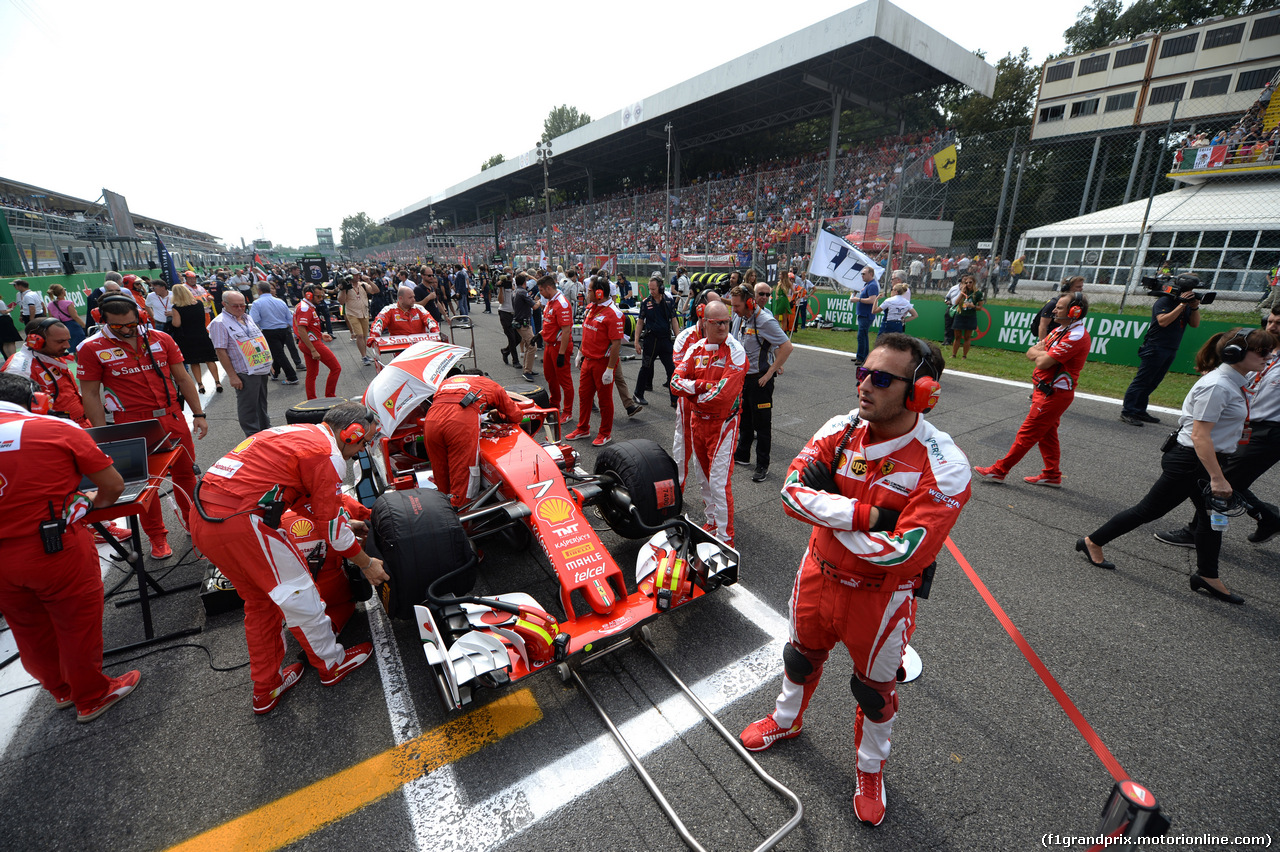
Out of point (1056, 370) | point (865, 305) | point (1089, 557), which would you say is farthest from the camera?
point (865, 305)

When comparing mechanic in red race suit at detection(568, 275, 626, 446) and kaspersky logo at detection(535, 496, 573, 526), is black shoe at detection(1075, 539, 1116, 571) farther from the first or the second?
mechanic in red race suit at detection(568, 275, 626, 446)

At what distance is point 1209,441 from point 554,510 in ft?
13.9

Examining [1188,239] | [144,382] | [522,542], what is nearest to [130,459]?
[144,382]

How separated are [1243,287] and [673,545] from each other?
2200 centimetres

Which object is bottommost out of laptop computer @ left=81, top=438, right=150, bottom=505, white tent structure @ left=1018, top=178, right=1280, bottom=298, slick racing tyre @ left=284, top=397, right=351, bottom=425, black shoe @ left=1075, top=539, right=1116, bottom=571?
black shoe @ left=1075, top=539, right=1116, bottom=571

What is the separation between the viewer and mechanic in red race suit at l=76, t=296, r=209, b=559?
413 cm

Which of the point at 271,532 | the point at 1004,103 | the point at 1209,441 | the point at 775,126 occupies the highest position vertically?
the point at 1004,103

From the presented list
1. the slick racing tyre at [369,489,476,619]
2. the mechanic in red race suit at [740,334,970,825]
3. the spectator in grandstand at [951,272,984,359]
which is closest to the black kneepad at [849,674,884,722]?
the mechanic in red race suit at [740,334,970,825]

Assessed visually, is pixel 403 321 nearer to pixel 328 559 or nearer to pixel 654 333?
pixel 654 333

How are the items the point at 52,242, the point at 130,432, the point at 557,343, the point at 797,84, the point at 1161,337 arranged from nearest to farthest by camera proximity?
the point at 130,432 → the point at 1161,337 → the point at 557,343 → the point at 52,242 → the point at 797,84

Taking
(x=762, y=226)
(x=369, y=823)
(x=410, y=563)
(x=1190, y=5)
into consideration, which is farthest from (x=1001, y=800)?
(x=1190, y=5)

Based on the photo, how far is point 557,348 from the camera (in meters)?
7.21

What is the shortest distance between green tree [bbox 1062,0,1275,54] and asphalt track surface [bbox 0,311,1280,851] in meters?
51.2

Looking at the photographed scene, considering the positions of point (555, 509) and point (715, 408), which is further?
point (715, 408)
